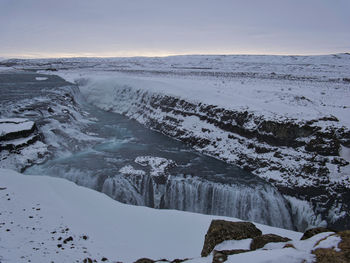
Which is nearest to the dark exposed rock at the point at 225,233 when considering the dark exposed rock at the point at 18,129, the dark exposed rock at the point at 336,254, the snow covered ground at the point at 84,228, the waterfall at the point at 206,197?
the snow covered ground at the point at 84,228

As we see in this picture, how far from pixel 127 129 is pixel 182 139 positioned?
6064 mm

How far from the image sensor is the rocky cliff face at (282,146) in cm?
1332

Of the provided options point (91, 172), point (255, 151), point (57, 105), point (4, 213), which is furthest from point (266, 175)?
point (57, 105)

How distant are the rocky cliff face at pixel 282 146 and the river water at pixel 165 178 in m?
1.10

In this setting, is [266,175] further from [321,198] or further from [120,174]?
[120,174]

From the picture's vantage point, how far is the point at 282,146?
1692cm

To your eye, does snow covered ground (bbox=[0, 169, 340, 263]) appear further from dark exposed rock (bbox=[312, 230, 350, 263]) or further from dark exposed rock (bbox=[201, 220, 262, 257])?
dark exposed rock (bbox=[312, 230, 350, 263])

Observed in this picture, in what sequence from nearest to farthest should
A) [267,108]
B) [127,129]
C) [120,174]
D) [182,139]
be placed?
[120,174]
[267,108]
[182,139]
[127,129]

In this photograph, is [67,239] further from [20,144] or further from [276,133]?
[276,133]

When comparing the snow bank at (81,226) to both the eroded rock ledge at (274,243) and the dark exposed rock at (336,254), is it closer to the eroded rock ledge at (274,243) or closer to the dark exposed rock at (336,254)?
the eroded rock ledge at (274,243)

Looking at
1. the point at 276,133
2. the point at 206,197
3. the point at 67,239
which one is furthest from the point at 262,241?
the point at 276,133

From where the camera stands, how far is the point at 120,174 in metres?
14.4

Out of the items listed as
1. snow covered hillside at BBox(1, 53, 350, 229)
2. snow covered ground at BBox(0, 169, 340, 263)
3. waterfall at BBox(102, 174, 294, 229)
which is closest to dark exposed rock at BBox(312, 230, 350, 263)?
snow covered ground at BBox(0, 169, 340, 263)

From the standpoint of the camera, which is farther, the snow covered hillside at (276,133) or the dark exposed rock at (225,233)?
the snow covered hillside at (276,133)
